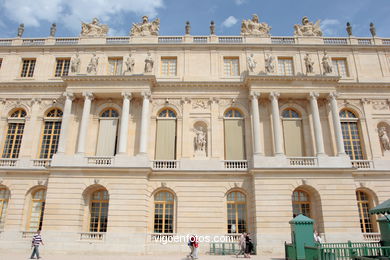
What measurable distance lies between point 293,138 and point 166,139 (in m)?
10.4

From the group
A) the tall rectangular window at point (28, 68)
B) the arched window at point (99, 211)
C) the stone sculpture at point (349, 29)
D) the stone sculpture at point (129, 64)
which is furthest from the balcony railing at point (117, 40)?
the stone sculpture at point (349, 29)

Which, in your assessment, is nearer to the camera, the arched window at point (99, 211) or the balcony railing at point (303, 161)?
the arched window at point (99, 211)

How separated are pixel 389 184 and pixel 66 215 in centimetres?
2422

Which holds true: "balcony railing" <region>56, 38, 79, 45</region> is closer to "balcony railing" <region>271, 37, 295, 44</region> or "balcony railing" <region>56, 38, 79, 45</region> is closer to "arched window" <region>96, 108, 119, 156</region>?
"arched window" <region>96, 108, 119, 156</region>

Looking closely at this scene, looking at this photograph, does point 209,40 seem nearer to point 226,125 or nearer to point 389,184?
point 226,125

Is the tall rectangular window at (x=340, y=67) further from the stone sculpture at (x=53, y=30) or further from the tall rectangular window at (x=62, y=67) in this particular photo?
the stone sculpture at (x=53, y=30)

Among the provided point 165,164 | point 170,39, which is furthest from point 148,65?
point 165,164

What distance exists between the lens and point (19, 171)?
23.7m

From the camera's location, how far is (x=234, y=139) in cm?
2494

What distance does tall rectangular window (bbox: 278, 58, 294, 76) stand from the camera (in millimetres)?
27031

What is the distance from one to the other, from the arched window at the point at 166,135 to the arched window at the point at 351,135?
14.3 metres

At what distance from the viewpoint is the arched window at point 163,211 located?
74.0 feet

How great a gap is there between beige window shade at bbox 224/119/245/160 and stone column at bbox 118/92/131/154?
8.05 meters

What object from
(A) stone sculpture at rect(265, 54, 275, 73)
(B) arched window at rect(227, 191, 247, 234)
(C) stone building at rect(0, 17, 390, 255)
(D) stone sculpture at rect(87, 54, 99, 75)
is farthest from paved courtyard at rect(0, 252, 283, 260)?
(A) stone sculpture at rect(265, 54, 275, 73)
